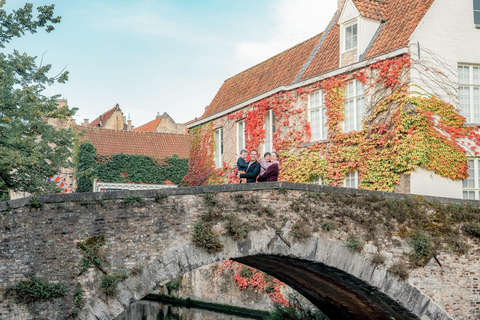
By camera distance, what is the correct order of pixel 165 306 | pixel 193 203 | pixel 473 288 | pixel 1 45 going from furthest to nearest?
1. pixel 165 306
2. pixel 1 45
3. pixel 473 288
4. pixel 193 203

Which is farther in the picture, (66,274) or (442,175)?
(442,175)

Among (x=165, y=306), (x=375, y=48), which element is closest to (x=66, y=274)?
(x=375, y=48)

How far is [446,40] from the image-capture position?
14.4 meters

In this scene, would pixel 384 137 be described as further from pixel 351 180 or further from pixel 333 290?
pixel 333 290

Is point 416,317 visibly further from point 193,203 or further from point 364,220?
point 193,203

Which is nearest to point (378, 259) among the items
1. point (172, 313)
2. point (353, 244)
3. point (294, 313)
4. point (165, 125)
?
point (353, 244)

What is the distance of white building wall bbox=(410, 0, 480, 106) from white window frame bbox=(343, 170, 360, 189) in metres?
2.81

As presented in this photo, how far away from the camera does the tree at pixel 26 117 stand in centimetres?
1201

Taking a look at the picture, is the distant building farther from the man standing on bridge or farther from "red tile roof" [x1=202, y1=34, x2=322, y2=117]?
the man standing on bridge

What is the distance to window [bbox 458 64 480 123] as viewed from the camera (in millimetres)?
14484

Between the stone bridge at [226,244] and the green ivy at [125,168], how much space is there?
52.4 feet

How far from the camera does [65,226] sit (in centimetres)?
906

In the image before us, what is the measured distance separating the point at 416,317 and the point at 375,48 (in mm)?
7009

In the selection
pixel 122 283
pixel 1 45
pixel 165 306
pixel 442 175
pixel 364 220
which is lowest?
pixel 165 306
